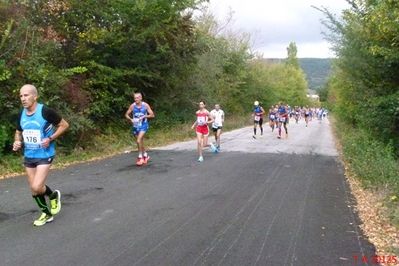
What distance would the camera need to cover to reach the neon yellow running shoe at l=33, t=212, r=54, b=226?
6.95 m

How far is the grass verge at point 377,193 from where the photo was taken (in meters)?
6.93

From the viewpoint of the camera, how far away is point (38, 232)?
21.6 feet

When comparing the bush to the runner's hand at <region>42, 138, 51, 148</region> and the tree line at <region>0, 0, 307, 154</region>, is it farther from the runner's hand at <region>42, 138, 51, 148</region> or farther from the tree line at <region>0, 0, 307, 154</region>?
the tree line at <region>0, 0, 307, 154</region>

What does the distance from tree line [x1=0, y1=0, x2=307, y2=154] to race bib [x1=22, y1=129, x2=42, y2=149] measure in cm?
647

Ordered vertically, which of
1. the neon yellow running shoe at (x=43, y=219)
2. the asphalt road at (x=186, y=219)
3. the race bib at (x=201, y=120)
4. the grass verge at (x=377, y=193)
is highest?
the race bib at (x=201, y=120)

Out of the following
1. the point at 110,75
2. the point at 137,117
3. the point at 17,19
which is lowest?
the point at 137,117

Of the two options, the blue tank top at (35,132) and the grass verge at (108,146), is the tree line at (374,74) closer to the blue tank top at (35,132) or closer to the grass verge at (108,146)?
the blue tank top at (35,132)

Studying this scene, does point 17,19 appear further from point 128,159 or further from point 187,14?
point 187,14

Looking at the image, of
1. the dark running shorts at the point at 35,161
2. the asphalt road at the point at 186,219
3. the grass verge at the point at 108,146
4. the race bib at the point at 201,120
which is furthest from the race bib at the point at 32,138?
the race bib at the point at 201,120

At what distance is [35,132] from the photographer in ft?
22.4

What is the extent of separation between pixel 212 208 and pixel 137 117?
5624mm

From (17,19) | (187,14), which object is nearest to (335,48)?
(187,14)

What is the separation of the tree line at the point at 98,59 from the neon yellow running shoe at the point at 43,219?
640cm

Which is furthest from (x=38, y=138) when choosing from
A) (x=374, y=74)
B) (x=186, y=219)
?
(x=374, y=74)
